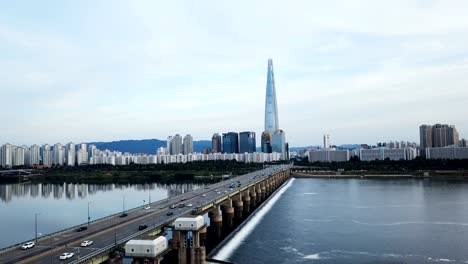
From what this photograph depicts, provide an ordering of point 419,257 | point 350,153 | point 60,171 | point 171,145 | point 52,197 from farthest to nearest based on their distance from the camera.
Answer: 1. point 171,145
2. point 350,153
3. point 60,171
4. point 52,197
5. point 419,257

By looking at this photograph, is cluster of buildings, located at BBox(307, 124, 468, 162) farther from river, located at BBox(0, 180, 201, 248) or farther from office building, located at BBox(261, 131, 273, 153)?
river, located at BBox(0, 180, 201, 248)

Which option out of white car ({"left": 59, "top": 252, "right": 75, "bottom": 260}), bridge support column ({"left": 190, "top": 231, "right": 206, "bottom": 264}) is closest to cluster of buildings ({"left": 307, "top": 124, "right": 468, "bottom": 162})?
bridge support column ({"left": 190, "top": 231, "right": 206, "bottom": 264})

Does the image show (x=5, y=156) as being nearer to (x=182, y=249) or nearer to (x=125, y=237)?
(x=182, y=249)

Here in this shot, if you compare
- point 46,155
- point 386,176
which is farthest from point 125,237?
point 46,155

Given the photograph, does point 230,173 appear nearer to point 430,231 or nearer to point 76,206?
point 76,206

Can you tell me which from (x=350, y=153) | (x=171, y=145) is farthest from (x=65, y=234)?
(x=171, y=145)

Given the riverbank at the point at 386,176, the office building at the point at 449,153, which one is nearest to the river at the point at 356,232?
the riverbank at the point at 386,176
